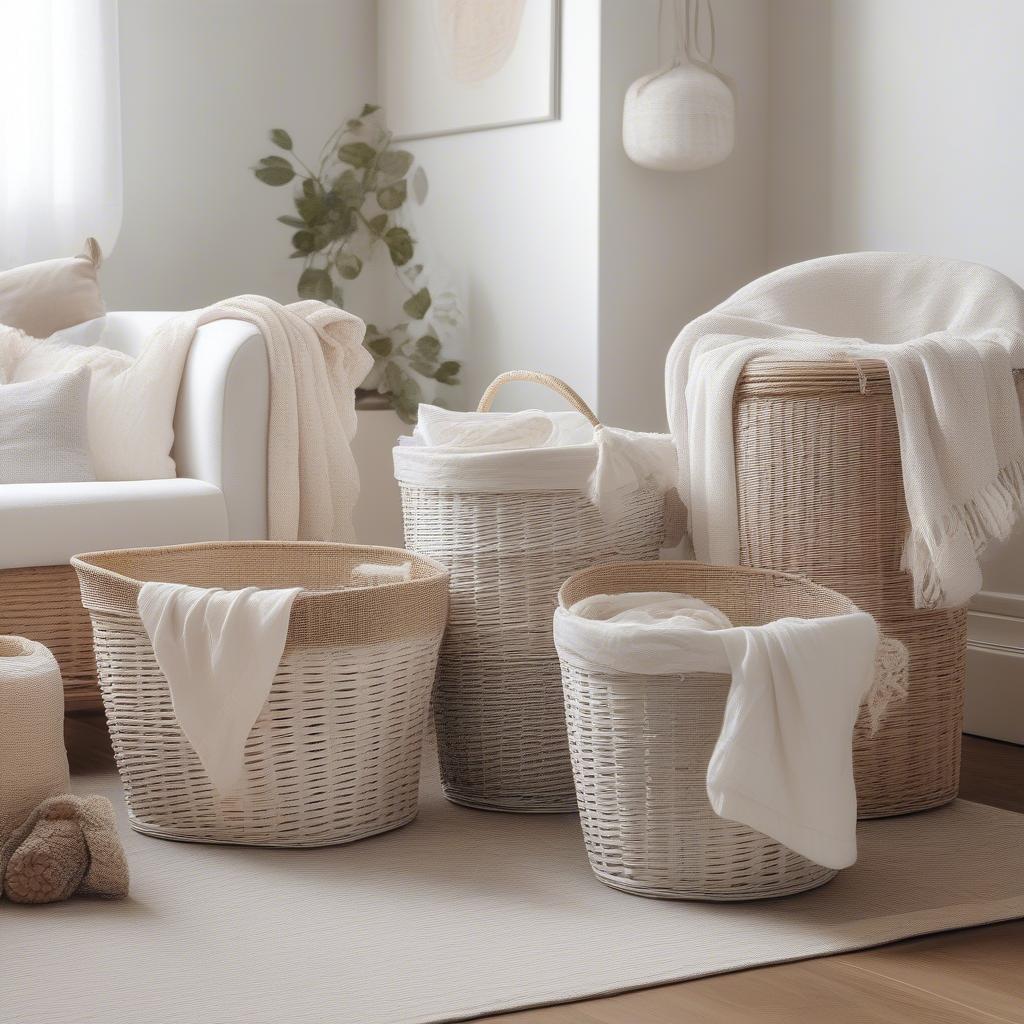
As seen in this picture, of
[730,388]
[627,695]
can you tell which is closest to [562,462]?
[730,388]

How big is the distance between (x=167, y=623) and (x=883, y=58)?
190 centimetres

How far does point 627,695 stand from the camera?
168 centimetres

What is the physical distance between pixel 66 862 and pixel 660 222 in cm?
200

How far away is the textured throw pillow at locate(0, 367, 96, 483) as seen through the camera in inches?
96.0

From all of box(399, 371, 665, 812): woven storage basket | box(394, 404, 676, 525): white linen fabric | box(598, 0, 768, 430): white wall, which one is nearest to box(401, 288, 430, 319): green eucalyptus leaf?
box(598, 0, 768, 430): white wall

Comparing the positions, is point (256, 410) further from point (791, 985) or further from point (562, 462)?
point (791, 985)

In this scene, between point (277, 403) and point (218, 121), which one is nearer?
point (277, 403)

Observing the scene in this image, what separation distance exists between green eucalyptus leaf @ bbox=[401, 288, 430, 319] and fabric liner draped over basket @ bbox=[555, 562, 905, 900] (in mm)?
1818

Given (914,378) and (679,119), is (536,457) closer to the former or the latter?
(914,378)

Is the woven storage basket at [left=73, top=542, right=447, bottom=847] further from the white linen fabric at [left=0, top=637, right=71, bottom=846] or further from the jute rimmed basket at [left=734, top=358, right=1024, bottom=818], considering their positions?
the jute rimmed basket at [left=734, top=358, right=1024, bottom=818]

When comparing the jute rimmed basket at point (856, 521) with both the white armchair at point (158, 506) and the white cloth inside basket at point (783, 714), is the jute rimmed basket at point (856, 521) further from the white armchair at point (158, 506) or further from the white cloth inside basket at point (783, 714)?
the white armchair at point (158, 506)

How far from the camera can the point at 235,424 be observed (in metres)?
2.46

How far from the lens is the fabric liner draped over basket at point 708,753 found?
5.22 ft

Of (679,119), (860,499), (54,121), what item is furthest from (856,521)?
(54,121)
